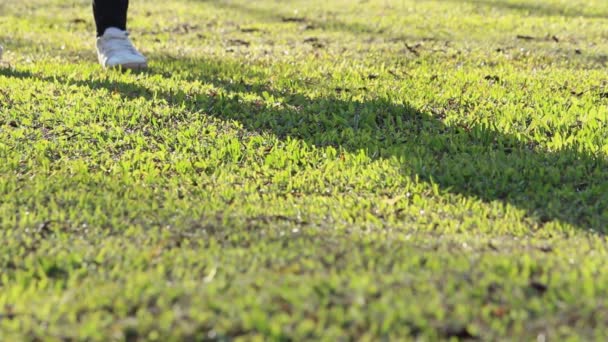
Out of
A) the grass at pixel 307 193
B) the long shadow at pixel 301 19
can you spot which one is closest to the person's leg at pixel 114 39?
the grass at pixel 307 193

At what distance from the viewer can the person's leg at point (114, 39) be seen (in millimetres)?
5758

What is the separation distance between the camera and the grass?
2.35m

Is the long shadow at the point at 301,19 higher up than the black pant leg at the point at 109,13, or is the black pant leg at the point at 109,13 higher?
the black pant leg at the point at 109,13

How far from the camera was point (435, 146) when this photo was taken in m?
4.18

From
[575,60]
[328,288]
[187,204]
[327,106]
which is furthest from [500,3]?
[328,288]

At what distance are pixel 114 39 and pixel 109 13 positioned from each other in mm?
231

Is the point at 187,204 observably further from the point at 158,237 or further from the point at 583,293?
the point at 583,293

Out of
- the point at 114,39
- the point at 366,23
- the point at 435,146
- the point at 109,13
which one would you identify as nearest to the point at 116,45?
the point at 114,39

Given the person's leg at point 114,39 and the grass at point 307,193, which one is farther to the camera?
the person's leg at point 114,39

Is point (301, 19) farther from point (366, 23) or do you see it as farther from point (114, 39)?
point (114, 39)

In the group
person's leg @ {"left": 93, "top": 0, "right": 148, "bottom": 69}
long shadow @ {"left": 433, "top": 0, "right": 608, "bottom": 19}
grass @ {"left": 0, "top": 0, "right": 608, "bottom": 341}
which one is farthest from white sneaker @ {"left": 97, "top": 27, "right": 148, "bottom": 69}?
long shadow @ {"left": 433, "top": 0, "right": 608, "bottom": 19}

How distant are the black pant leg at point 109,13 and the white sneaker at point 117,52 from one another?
7 cm

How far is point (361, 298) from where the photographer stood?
2389 millimetres

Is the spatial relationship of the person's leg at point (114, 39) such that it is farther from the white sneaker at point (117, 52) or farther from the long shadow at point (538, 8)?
the long shadow at point (538, 8)
